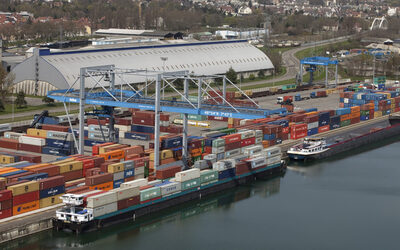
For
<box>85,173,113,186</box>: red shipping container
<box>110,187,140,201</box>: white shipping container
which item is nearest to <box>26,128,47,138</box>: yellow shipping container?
<box>85,173,113,186</box>: red shipping container

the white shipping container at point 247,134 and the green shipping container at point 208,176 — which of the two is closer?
the green shipping container at point 208,176

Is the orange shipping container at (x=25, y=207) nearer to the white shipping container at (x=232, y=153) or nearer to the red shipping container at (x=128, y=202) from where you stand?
the red shipping container at (x=128, y=202)

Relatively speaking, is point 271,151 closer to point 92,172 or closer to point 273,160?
point 273,160

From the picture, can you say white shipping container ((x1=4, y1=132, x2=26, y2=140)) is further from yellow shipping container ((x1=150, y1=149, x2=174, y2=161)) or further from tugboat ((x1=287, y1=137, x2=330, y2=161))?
tugboat ((x1=287, y1=137, x2=330, y2=161))

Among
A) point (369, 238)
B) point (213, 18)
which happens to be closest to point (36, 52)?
point (369, 238)

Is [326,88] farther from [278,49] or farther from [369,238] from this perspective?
[369,238]

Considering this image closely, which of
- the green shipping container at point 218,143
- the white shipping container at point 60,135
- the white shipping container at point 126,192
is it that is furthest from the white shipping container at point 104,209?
the white shipping container at point 60,135
